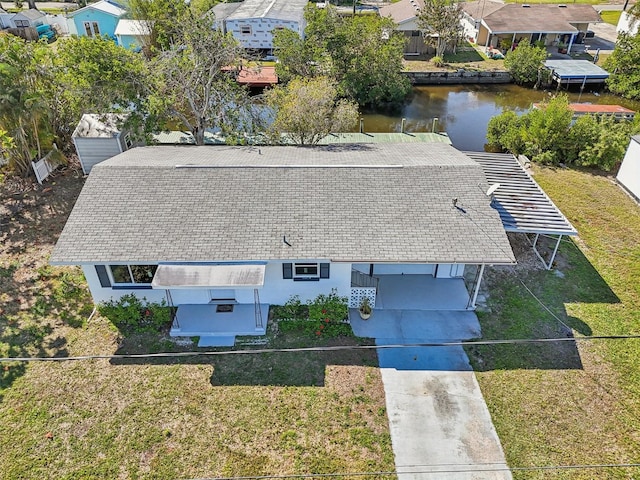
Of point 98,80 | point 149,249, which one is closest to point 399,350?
point 149,249

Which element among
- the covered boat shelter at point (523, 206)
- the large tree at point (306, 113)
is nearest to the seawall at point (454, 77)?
the large tree at point (306, 113)

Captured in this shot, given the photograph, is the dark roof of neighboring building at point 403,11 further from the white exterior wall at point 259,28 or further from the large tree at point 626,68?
the large tree at point 626,68

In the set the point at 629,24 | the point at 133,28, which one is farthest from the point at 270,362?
the point at 629,24

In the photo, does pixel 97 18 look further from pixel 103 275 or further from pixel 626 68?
pixel 626 68

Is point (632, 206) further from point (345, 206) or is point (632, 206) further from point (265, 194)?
point (265, 194)

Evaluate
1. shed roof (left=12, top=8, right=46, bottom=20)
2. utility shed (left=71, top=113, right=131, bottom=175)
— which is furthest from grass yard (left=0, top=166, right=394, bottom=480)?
shed roof (left=12, top=8, right=46, bottom=20)

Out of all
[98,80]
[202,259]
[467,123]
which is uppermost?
[98,80]

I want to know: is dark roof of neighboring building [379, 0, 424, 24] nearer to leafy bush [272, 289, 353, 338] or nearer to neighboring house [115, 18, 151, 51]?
neighboring house [115, 18, 151, 51]
